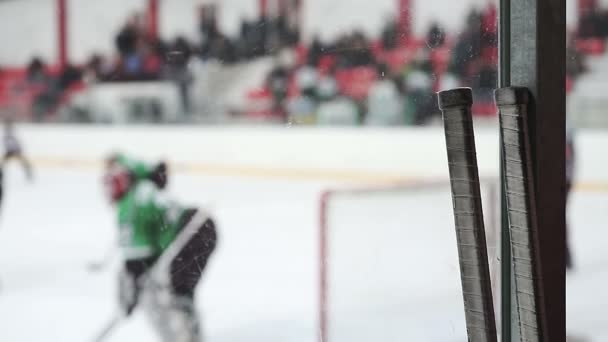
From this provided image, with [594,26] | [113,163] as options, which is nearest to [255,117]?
[594,26]

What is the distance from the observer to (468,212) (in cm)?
74

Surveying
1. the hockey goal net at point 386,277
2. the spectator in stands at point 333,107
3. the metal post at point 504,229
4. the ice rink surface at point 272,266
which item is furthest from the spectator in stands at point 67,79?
the metal post at point 504,229

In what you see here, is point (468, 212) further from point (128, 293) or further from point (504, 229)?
point (128, 293)

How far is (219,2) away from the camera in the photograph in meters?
6.48

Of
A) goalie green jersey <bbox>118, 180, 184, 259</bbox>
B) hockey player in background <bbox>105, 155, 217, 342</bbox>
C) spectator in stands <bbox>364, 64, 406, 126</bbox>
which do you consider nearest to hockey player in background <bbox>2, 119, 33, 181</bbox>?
spectator in stands <bbox>364, 64, 406, 126</bbox>

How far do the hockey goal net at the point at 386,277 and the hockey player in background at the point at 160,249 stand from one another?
390 mm

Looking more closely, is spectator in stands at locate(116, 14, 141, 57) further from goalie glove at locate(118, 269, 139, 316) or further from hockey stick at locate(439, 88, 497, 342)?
hockey stick at locate(439, 88, 497, 342)

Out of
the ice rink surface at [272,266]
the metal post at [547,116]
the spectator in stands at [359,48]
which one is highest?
the spectator in stands at [359,48]

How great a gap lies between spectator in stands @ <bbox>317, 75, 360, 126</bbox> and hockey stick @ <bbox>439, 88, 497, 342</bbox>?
5.24 meters

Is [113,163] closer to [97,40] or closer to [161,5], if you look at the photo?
[97,40]

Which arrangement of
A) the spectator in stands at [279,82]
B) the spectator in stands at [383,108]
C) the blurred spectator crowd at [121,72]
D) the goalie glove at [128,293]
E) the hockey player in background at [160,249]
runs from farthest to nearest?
the spectator in stands at [279,82] → the spectator in stands at [383,108] → the blurred spectator crowd at [121,72] → the goalie glove at [128,293] → the hockey player in background at [160,249]

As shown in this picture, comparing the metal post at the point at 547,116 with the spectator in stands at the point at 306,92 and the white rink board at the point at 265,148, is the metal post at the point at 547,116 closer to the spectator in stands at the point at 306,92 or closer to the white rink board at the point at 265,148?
the white rink board at the point at 265,148

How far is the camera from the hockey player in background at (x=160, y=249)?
44.2 inches

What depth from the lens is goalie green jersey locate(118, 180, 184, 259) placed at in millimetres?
1238
